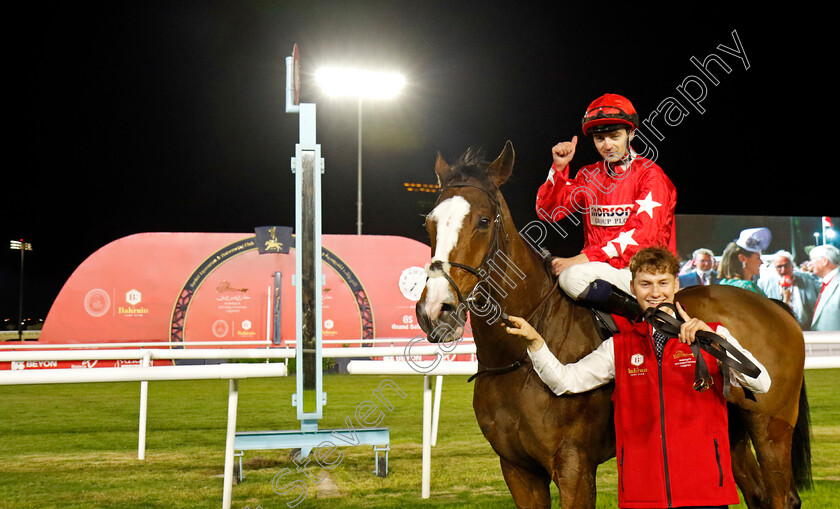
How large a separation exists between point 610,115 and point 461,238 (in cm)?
95

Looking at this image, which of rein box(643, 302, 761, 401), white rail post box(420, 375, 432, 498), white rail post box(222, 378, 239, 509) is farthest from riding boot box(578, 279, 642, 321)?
white rail post box(222, 378, 239, 509)

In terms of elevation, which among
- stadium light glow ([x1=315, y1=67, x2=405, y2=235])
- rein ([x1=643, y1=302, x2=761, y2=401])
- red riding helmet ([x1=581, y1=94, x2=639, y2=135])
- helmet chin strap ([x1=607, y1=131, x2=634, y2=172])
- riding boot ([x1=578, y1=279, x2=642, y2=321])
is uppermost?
stadium light glow ([x1=315, y1=67, x2=405, y2=235])

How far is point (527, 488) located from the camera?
2.31 metres

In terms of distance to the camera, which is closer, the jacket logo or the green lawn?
the jacket logo

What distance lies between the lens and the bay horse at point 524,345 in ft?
7.07

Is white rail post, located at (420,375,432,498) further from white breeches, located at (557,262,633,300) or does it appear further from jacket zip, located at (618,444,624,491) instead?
jacket zip, located at (618,444,624,491)

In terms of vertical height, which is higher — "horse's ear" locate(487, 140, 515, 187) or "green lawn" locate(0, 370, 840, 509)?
"horse's ear" locate(487, 140, 515, 187)

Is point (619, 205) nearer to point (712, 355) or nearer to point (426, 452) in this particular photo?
point (712, 355)

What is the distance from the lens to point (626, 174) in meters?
2.60

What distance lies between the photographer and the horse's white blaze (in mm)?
2018

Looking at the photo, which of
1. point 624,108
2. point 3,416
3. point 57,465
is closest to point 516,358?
point 624,108

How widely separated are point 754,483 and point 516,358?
4.13ft

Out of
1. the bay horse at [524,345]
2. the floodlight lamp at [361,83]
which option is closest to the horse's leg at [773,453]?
the bay horse at [524,345]

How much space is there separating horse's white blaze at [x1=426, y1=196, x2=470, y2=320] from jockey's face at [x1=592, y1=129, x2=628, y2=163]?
809 millimetres
